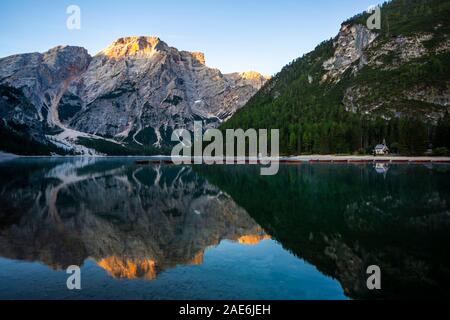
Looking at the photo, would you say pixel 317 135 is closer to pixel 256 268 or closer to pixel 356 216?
pixel 356 216

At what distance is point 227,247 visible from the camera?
2388 centimetres

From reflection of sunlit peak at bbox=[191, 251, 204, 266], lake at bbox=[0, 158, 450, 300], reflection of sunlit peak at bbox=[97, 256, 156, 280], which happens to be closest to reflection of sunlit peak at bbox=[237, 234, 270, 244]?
lake at bbox=[0, 158, 450, 300]

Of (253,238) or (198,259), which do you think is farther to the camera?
(253,238)

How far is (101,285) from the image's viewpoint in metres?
16.5

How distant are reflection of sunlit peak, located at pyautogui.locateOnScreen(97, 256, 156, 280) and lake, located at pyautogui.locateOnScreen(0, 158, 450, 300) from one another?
6cm

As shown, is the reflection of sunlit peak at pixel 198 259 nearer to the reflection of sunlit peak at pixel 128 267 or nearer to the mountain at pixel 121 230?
the mountain at pixel 121 230

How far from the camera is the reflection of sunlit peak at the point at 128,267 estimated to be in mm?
17891

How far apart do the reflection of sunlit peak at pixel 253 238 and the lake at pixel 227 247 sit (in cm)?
7

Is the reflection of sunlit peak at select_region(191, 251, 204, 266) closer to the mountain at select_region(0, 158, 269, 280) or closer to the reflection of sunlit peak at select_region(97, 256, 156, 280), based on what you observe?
the mountain at select_region(0, 158, 269, 280)

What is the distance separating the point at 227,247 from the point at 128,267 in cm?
702

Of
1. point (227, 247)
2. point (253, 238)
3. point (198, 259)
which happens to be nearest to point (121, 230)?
point (227, 247)

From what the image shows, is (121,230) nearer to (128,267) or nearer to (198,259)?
(128,267)
